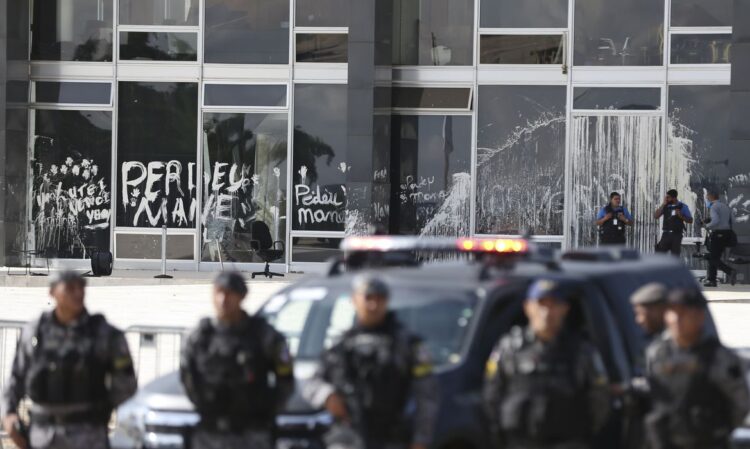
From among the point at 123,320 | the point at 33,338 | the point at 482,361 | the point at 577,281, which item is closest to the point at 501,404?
the point at 482,361

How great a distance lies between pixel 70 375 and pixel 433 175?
19.3 meters

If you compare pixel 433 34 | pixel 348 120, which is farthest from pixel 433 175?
pixel 433 34

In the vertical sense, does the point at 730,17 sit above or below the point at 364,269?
above

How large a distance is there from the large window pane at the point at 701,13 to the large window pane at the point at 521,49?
2.19m

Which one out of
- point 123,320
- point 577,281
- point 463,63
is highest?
point 463,63

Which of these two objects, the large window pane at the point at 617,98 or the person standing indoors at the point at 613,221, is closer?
the person standing indoors at the point at 613,221

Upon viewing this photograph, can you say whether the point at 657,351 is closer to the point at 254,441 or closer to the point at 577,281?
the point at 577,281

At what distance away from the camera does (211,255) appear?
26547 mm

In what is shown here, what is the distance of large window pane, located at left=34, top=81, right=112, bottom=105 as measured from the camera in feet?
87.4

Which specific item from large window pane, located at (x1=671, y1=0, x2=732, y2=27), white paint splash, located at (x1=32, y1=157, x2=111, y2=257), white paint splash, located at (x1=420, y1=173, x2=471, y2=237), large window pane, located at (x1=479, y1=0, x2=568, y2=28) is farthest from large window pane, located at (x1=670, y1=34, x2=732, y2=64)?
white paint splash, located at (x1=32, y1=157, x2=111, y2=257)

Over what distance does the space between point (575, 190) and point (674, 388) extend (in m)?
19.3

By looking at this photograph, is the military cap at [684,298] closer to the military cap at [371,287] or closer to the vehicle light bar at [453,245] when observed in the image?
the vehicle light bar at [453,245]

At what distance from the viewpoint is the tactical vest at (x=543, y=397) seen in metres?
6.12

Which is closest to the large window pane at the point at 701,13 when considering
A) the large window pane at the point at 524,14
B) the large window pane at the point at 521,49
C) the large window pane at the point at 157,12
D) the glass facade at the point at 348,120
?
the glass facade at the point at 348,120
